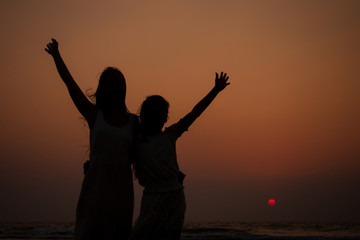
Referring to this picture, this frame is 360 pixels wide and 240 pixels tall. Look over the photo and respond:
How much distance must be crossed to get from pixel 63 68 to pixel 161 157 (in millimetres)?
1154

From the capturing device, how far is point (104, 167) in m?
2.86

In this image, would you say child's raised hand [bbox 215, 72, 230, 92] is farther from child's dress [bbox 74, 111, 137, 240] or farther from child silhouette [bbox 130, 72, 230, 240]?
child's dress [bbox 74, 111, 137, 240]

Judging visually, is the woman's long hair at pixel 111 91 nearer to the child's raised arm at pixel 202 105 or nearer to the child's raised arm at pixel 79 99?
the child's raised arm at pixel 79 99

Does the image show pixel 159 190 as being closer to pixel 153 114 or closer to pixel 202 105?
pixel 153 114

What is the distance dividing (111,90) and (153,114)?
41 cm

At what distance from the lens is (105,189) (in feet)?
9.42

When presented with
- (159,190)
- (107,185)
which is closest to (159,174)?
(159,190)

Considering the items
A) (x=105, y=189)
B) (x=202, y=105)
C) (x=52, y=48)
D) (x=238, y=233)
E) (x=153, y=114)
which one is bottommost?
(x=238, y=233)

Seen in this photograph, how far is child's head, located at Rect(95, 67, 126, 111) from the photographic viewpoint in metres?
3.09

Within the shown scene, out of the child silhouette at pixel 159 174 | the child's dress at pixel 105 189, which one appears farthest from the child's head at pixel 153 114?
the child's dress at pixel 105 189

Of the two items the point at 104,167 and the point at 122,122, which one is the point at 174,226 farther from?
the point at 122,122

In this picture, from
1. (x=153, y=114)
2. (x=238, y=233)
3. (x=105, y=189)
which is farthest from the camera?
(x=238, y=233)

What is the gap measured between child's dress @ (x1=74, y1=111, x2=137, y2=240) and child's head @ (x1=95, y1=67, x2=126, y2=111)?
24 centimetres

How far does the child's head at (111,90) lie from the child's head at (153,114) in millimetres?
209
